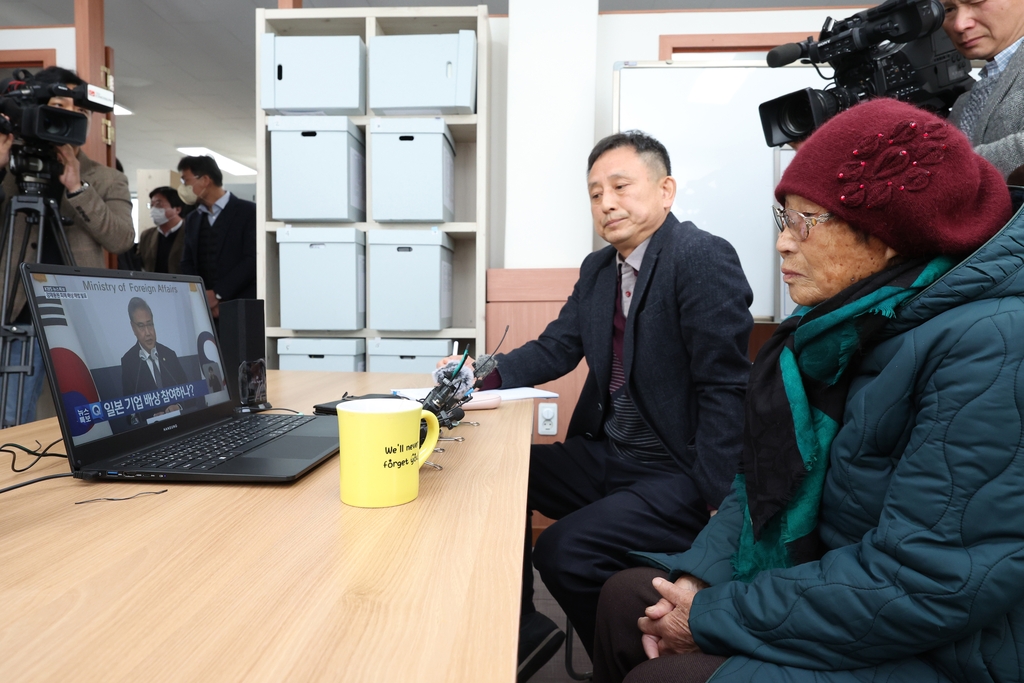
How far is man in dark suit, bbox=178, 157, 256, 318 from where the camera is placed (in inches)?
118

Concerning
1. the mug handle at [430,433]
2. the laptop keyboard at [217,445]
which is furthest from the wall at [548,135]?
the mug handle at [430,433]

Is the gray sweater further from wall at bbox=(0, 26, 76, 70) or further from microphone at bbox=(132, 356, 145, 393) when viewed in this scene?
wall at bbox=(0, 26, 76, 70)

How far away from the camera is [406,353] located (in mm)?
2623

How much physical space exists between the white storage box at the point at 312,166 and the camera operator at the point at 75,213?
0.55 m

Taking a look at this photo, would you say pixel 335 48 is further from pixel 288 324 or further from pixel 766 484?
pixel 766 484

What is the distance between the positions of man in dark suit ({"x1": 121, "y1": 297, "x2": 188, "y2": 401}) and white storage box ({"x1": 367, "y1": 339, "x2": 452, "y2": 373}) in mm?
1699

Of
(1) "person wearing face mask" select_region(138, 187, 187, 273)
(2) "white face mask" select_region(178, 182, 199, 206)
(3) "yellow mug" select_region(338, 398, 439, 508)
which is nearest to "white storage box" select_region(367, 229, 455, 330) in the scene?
(1) "person wearing face mask" select_region(138, 187, 187, 273)

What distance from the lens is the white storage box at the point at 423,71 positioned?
8.23 feet

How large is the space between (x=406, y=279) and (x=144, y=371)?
176 centimetres

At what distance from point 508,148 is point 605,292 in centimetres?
129

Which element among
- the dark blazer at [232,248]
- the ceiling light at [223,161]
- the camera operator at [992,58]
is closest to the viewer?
the camera operator at [992,58]

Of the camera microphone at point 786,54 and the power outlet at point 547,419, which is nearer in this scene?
the camera microphone at point 786,54

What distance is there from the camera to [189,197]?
4.39 m

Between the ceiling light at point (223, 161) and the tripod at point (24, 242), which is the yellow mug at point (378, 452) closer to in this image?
the tripod at point (24, 242)
